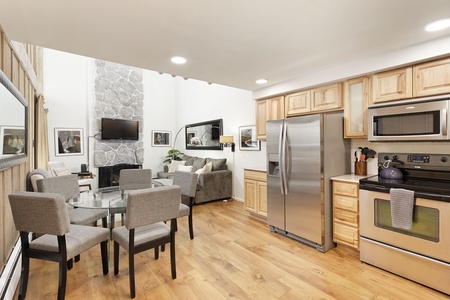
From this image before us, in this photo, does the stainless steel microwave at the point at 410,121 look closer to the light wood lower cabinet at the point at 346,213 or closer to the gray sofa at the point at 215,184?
the light wood lower cabinet at the point at 346,213

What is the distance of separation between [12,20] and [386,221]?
3.76 metres

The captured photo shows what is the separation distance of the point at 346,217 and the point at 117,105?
6533mm

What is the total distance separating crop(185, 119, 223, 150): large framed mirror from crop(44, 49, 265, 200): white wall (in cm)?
16

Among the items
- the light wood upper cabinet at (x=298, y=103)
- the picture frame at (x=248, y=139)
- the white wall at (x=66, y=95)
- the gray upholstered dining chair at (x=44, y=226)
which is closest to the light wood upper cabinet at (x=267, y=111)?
the light wood upper cabinet at (x=298, y=103)

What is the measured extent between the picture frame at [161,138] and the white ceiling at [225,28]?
4.91 m

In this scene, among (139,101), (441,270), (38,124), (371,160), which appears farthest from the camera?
(139,101)

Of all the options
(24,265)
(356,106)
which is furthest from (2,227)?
(356,106)

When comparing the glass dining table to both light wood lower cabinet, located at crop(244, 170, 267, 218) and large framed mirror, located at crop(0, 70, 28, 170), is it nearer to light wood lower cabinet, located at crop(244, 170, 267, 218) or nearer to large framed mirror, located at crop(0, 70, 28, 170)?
large framed mirror, located at crop(0, 70, 28, 170)

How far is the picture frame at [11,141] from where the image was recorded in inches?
71.3

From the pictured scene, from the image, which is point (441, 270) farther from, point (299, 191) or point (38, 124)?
point (38, 124)

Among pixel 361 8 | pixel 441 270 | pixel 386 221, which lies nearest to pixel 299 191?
pixel 386 221

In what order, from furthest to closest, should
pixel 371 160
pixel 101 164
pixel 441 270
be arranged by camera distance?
pixel 101 164
pixel 371 160
pixel 441 270

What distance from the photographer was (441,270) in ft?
6.64

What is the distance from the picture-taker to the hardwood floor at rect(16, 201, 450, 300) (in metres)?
2.05
